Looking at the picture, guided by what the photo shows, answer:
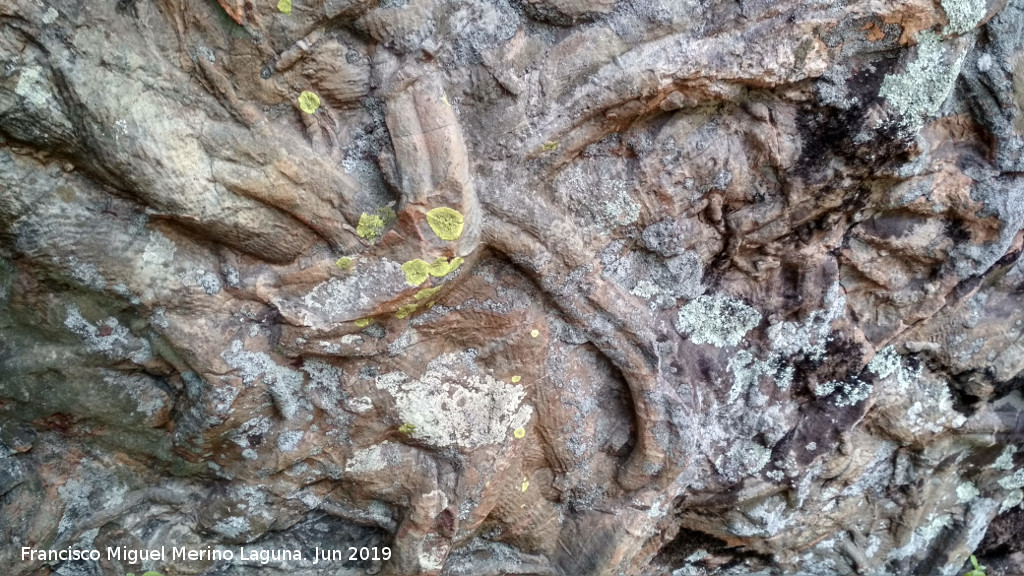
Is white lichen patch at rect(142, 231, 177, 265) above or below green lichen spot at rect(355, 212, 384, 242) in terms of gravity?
below

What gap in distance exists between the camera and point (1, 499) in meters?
1.69

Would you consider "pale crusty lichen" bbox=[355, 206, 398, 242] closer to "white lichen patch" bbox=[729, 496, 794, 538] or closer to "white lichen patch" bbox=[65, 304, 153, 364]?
"white lichen patch" bbox=[65, 304, 153, 364]

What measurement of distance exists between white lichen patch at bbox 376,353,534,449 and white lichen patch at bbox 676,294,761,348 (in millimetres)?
522

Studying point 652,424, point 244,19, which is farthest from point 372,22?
point 652,424

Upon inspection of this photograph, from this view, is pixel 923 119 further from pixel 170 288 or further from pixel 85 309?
pixel 85 309

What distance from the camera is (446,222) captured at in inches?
57.0

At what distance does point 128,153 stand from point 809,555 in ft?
8.58

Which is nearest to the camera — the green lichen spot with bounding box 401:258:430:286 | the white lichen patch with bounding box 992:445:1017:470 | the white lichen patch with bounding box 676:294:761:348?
the green lichen spot with bounding box 401:258:430:286

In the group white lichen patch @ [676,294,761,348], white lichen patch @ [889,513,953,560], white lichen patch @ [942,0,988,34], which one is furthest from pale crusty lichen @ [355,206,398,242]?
white lichen patch @ [889,513,953,560]

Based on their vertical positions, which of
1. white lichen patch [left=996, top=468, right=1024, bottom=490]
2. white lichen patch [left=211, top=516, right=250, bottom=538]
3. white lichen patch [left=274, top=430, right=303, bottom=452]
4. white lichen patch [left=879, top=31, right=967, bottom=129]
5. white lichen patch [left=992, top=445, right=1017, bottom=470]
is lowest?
white lichen patch [left=211, top=516, right=250, bottom=538]

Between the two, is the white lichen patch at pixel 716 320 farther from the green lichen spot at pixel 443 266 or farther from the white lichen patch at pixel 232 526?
the white lichen patch at pixel 232 526

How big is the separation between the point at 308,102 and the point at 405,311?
0.51 meters

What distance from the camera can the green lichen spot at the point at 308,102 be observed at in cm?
139

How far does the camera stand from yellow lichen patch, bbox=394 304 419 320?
1580 millimetres
